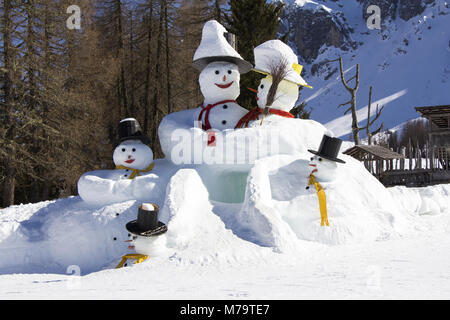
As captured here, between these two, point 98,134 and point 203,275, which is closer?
point 203,275

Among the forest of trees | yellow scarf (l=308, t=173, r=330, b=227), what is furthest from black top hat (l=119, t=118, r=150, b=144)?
the forest of trees

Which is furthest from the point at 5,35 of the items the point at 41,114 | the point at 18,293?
the point at 18,293

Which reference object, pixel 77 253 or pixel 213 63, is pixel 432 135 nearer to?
pixel 213 63

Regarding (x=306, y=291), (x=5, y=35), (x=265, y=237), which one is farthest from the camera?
(x=5, y=35)

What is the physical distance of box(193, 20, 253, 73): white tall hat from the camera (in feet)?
22.5

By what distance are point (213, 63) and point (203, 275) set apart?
3892 millimetres

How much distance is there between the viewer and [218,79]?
22.8 ft

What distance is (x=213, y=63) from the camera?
7047mm

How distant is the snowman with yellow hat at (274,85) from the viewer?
671 centimetres

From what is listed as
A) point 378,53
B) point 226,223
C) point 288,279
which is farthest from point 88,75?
point 378,53

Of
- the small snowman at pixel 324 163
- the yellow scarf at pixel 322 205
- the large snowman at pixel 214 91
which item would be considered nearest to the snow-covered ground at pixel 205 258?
the yellow scarf at pixel 322 205

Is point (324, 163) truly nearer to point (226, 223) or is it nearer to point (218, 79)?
point (226, 223)

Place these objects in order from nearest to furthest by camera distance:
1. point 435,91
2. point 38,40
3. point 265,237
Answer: point 265,237 < point 38,40 < point 435,91

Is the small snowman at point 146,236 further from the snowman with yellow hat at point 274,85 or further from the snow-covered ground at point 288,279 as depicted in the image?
the snowman with yellow hat at point 274,85
